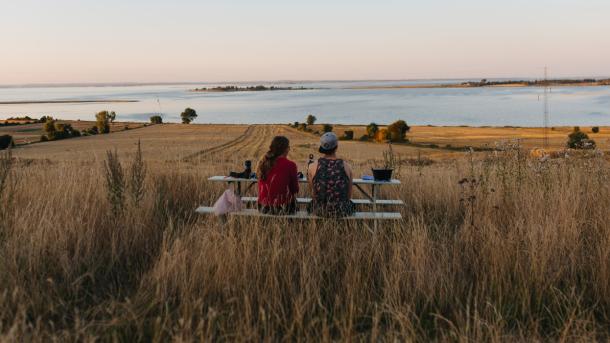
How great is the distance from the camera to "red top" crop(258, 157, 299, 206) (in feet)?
18.4

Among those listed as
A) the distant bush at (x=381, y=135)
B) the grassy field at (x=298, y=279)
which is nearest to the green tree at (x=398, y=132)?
the distant bush at (x=381, y=135)

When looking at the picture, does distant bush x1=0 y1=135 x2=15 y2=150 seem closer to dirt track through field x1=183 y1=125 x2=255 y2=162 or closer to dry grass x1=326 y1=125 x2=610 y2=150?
dirt track through field x1=183 y1=125 x2=255 y2=162

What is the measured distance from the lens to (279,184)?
222 inches

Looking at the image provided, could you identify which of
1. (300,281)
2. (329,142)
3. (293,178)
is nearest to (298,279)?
(300,281)

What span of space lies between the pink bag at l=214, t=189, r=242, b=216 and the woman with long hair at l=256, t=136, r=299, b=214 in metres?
0.29

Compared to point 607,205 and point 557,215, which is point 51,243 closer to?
point 557,215

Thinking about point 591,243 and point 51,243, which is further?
point 591,243

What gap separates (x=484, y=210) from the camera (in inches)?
230

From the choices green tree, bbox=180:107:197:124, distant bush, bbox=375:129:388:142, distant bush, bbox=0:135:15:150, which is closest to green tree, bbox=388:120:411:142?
distant bush, bbox=375:129:388:142

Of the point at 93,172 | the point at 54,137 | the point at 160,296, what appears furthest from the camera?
the point at 54,137

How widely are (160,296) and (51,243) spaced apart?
134 centimetres

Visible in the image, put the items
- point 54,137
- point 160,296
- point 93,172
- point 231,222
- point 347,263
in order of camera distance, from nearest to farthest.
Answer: point 160,296
point 347,263
point 231,222
point 93,172
point 54,137

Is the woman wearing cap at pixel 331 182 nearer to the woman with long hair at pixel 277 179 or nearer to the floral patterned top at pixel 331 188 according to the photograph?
the floral patterned top at pixel 331 188

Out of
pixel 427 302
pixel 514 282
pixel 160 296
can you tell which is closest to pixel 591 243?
pixel 514 282
